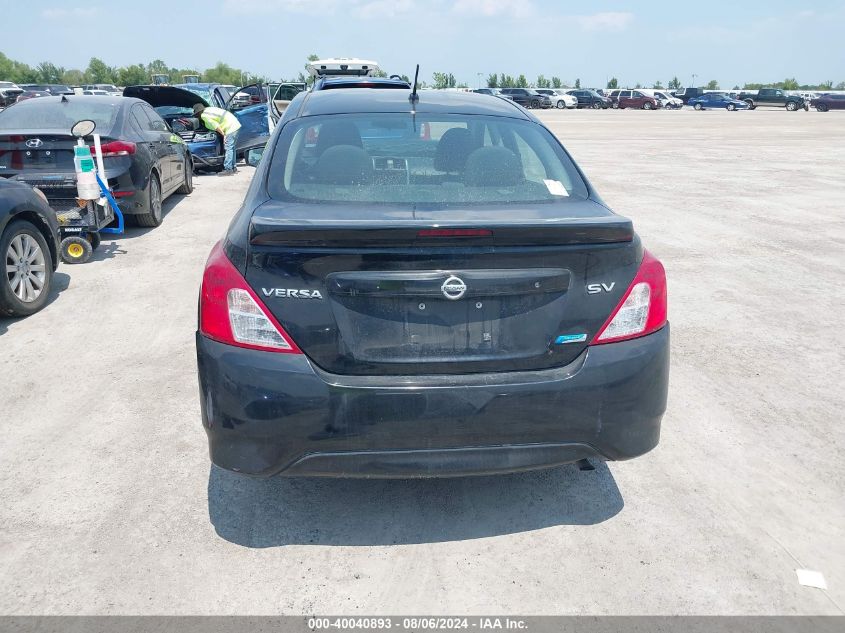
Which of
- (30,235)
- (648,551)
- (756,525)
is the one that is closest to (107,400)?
(30,235)

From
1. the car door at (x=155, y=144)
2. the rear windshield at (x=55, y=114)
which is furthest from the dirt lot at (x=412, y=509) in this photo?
the car door at (x=155, y=144)

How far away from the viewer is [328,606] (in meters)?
2.75

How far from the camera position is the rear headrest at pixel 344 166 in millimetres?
3438

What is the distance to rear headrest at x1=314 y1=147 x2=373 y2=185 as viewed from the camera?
3438 mm

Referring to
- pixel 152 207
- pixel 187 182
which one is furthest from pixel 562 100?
pixel 152 207

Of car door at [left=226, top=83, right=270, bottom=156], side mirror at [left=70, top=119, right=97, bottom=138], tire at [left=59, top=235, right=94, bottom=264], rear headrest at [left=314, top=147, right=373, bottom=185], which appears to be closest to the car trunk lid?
rear headrest at [left=314, top=147, right=373, bottom=185]

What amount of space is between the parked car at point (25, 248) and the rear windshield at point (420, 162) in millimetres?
3169

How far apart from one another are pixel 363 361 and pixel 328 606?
0.92 m

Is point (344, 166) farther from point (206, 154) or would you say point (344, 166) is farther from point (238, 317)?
point (206, 154)

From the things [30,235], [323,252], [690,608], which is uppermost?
[323,252]

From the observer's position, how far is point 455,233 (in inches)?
108

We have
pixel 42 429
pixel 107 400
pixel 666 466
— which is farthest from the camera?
pixel 107 400

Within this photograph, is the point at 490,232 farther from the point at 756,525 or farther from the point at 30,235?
the point at 30,235

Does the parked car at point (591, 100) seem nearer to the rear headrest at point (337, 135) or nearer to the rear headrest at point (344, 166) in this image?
the rear headrest at point (337, 135)
